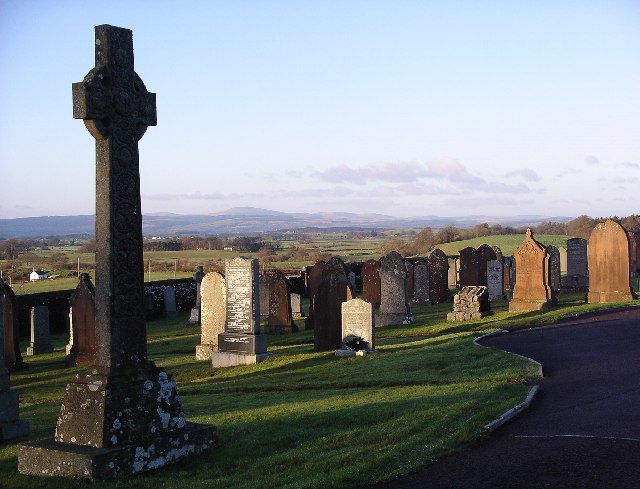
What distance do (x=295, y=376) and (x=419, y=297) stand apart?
15.5 meters

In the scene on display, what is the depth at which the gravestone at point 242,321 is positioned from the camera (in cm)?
2014

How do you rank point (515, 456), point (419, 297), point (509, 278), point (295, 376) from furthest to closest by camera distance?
point (509, 278) → point (419, 297) → point (295, 376) → point (515, 456)

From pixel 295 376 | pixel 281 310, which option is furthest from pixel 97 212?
pixel 281 310

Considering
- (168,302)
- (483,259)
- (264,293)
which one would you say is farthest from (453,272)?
(264,293)

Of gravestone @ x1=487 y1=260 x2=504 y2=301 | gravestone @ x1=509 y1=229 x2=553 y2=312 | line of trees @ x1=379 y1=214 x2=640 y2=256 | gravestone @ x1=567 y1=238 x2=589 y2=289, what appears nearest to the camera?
gravestone @ x1=509 y1=229 x2=553 y2=312

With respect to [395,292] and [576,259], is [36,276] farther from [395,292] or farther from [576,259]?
[576,259]

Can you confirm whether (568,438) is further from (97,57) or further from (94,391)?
(97,57)

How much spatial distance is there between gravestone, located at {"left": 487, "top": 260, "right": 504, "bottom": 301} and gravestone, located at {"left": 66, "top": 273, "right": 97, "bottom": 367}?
48.4 ft

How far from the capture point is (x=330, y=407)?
38.0 feet

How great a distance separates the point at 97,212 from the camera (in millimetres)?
8953

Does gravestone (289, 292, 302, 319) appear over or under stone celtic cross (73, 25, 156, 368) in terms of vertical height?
under

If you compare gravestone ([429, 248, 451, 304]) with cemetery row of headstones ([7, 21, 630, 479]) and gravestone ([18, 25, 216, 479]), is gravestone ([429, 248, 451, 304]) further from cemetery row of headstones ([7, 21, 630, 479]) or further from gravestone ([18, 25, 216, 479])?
gravestone ([18, 25, 216, 479])

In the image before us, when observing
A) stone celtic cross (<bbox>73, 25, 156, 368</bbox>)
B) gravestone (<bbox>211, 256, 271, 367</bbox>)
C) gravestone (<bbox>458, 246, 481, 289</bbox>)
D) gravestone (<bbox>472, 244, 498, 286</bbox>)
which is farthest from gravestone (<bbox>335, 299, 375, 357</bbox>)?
gravestone (<bbox>472, 244, 498, 286</bbox>)

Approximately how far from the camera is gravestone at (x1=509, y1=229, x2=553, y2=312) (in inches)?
976
